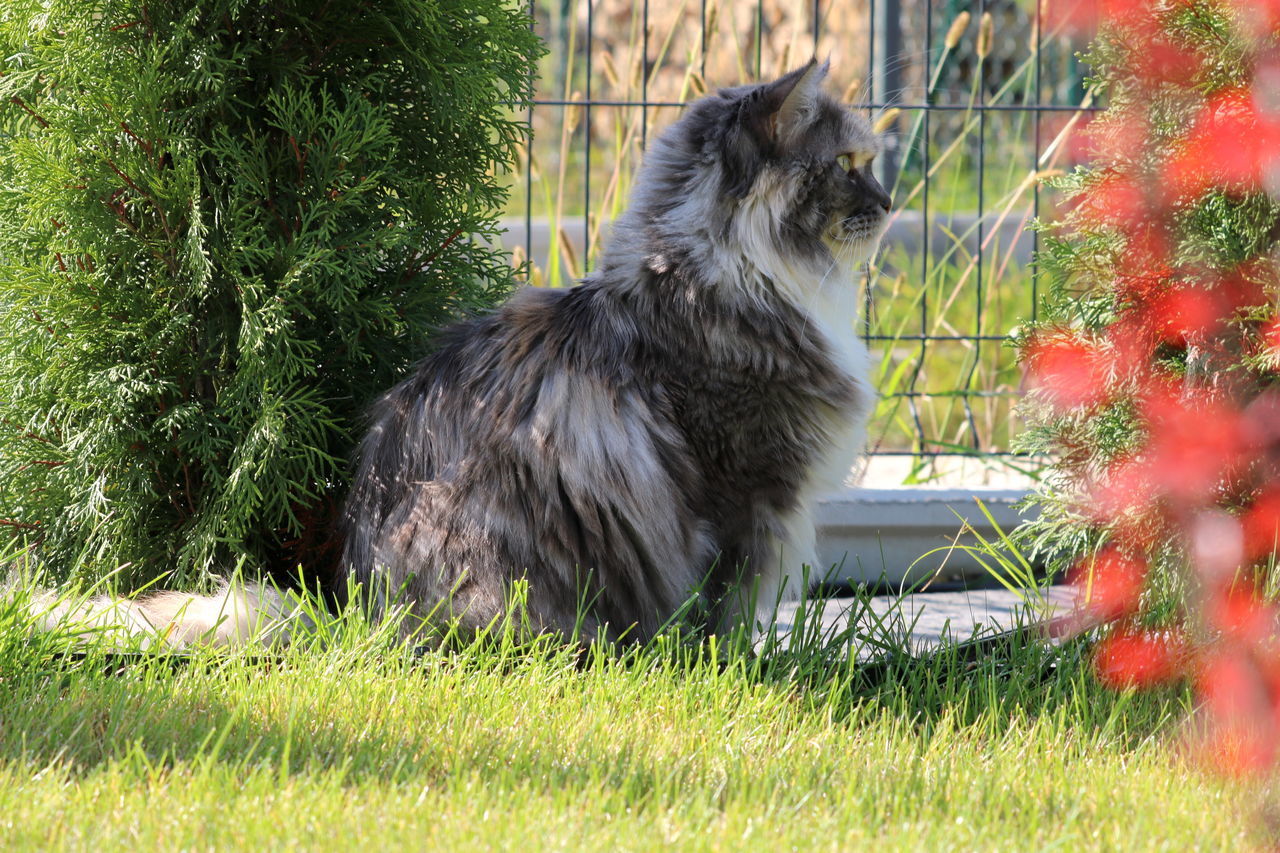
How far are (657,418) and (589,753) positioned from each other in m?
0.83

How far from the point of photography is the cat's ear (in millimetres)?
2730

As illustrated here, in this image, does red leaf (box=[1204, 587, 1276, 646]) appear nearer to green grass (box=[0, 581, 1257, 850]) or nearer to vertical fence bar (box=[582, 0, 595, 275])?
green grass (box=[0, 581, 1257, 850])

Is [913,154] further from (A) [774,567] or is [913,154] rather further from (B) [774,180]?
(A) [774,567]

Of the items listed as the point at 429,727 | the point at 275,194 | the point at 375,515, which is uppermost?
the point at 275,194

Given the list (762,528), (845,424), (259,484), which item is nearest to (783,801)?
(762,528)

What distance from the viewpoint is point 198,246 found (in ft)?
9.02

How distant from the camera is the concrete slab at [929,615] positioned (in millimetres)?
2771

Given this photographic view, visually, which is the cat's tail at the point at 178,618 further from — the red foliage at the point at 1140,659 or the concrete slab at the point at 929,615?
the red foliage at the point at 1140,659

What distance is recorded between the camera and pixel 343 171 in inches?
111

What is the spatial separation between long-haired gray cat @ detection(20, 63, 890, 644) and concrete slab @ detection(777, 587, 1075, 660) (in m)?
0.24

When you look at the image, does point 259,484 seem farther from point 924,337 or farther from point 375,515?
point 924,337

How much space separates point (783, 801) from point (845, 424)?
3.58ft

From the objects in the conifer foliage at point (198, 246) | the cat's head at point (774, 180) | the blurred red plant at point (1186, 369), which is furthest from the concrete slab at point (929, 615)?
the conifer foliage at point (198, 246)

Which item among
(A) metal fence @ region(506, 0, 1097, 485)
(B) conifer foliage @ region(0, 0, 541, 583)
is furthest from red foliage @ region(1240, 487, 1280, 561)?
(B) conifer foliage @ region(0, 0, 541, 583)
